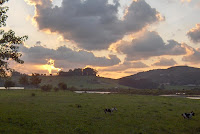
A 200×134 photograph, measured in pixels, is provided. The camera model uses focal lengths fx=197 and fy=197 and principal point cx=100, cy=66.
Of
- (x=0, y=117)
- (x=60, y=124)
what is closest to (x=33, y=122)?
(x=60, y=124)

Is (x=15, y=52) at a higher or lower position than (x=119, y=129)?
higher

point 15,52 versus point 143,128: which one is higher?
point 15,52

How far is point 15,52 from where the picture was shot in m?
32.1

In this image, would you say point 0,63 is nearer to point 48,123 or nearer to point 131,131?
point 48,123

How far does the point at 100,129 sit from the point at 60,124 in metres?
4.76

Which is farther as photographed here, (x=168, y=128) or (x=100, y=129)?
(x=168, y=128)

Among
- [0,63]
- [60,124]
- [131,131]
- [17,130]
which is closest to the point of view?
[17,130]

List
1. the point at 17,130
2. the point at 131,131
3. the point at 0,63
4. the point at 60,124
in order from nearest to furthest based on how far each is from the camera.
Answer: the point at 17,130 < the point at 131,131 < the point at 60,124 < the point at 0,63

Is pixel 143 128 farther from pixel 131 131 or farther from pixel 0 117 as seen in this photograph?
pixel 0 117

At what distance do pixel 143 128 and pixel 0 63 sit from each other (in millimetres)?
23167

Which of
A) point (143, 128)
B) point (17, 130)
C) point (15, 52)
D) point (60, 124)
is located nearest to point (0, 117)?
point (17, 130)

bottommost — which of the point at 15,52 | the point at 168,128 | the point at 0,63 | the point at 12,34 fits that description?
the point at 168,128

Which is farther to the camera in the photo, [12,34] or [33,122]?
[12,34]

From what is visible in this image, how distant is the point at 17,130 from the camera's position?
763 inches
